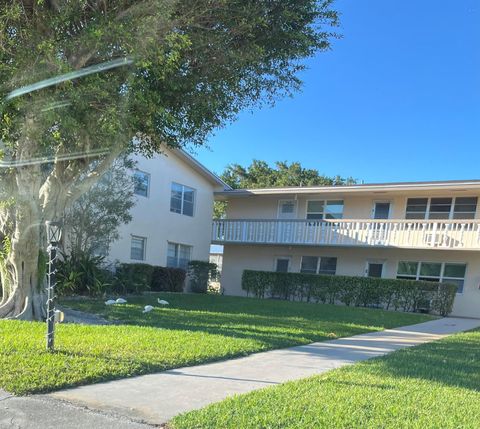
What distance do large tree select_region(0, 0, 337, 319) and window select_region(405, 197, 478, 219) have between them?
11547 mm

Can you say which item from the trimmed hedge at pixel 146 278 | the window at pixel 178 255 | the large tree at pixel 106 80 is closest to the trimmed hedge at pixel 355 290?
the window at pixel 178 255

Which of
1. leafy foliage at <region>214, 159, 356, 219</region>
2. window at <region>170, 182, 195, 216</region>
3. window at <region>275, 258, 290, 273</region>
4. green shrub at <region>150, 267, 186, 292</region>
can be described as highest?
leafy foliage at <region>214, 159, 356, 219</region>

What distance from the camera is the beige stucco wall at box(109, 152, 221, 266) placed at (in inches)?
809

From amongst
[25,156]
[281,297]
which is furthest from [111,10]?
[281,297]

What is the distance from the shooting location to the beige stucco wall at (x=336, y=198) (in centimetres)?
2084

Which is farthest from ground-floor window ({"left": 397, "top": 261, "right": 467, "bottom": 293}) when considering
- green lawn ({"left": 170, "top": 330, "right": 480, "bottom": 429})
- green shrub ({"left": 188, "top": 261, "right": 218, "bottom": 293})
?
green lawn ({"left": 170, "top": 330, "right": 480, "bottom": 429})

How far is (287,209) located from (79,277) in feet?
39.6

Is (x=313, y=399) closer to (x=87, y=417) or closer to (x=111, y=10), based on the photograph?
(x=87, y=417)

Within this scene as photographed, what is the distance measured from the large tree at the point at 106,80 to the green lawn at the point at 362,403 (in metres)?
4.75

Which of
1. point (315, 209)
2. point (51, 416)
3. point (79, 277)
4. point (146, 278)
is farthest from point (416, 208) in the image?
point (51, 416)

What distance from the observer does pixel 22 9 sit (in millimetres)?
7605

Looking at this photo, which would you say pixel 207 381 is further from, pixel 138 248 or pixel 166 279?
pixel 138 248

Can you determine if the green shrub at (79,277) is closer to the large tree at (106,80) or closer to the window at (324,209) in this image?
the large tree at (106,80)

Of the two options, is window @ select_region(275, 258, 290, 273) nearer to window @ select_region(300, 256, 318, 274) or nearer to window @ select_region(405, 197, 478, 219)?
window @ select_region(300, 256, 318, 274)
